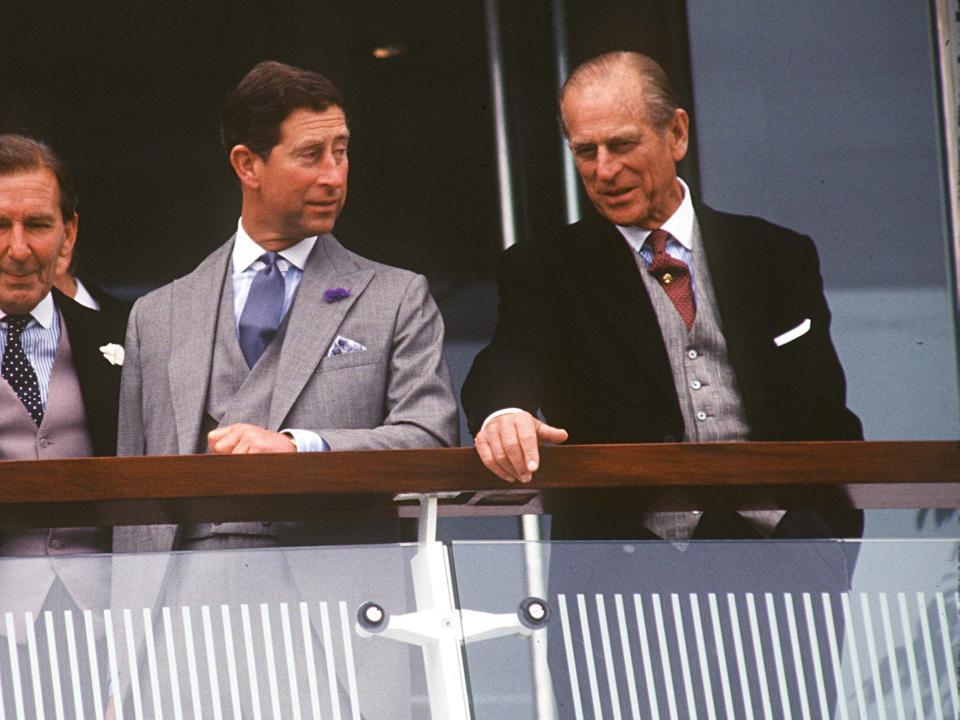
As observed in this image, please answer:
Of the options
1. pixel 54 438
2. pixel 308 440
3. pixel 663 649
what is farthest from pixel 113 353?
pixel 663 649

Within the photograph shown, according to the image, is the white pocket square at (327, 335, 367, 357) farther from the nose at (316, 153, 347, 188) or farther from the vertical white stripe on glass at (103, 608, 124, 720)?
the vertical white stripe on glass at (103, 608, 124, 720)

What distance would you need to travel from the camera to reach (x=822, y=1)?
168 inches

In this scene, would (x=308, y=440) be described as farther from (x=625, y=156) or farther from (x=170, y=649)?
(x=625, y=156)

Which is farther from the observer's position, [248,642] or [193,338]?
Answer: [193,338]

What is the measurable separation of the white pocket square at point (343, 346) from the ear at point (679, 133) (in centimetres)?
98

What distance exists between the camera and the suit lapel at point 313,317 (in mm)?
3516

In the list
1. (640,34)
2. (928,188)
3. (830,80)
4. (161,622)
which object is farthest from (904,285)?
(161,622)

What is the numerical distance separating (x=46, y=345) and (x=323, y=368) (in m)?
0.87

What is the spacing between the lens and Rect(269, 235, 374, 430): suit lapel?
138 inches

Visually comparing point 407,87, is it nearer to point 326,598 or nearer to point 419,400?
point 419,400

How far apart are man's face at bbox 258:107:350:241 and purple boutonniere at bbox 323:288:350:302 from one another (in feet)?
0.79

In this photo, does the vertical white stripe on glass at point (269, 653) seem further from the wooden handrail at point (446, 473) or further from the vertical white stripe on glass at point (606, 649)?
the vertical white stripe on glass at point (606, 649)

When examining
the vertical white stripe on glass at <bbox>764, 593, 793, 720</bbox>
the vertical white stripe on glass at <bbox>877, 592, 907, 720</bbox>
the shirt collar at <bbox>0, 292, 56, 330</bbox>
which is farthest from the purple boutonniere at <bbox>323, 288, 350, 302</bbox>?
the vertical white stripe on glass at <bbox>877, 592, 907, 720</bbox>

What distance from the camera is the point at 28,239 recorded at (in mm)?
3973
